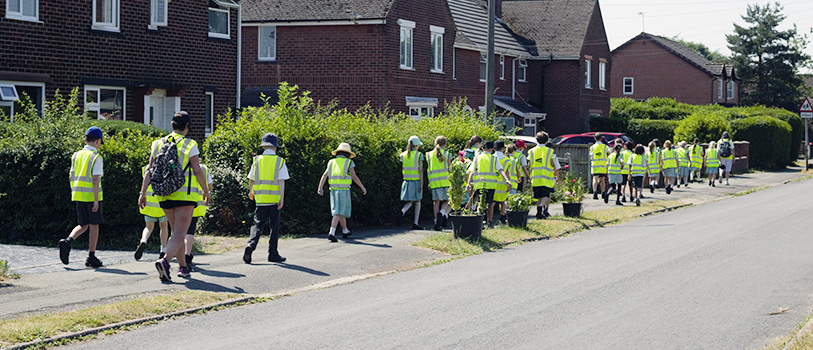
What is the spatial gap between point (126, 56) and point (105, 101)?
1248mm

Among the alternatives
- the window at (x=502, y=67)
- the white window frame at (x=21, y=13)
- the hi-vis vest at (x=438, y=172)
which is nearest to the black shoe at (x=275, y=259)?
the hi-vis vest at (x=438, y=172)

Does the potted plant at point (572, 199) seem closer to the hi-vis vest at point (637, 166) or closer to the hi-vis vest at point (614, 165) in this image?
the hi-vis vest at point (614, 165)

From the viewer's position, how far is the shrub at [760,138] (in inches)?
1634

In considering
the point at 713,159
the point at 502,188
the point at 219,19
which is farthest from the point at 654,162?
the point at 219,19

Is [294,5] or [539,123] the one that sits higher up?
[294,5]

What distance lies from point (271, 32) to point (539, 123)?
59.0 feet

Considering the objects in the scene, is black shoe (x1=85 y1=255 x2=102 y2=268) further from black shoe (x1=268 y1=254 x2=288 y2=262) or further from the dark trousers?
black shoe (x1=268 y1=254 x2=288 y2=262)

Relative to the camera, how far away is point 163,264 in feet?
34.9

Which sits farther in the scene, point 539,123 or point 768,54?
point 768,54

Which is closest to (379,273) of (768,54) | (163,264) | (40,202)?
(163,264)

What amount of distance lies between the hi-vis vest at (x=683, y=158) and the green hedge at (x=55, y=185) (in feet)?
66.0

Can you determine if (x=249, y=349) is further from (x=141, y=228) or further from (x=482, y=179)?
(x=482, y=179)

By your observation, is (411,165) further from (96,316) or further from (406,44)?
(406,44)

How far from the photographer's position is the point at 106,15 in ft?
74.2
